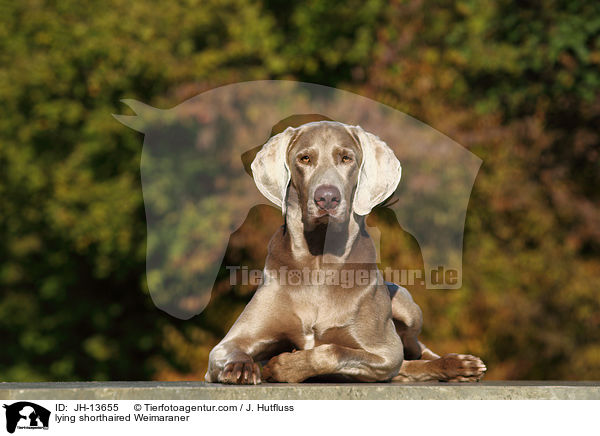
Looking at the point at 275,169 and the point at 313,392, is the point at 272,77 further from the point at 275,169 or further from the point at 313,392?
the point at 313,392

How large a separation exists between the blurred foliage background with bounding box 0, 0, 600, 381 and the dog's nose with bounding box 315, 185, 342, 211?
11.7 feet

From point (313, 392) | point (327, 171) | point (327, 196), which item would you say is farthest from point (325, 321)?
point (327, 171)

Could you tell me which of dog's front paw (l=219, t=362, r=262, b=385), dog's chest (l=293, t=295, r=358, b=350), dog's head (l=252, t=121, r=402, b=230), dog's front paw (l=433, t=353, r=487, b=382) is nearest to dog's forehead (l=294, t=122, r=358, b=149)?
dog's head (l=252, t=121, r=402, b=230)

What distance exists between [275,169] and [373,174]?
1.81 ft

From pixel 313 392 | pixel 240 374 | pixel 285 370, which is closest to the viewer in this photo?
pixel 313 392

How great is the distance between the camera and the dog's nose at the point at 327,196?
504 cm

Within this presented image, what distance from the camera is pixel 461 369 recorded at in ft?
18.1

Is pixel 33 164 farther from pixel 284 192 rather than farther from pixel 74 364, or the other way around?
pixel 284 192

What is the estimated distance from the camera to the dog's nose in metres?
5.04

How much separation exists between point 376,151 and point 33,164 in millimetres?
11607

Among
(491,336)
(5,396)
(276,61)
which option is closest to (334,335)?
(5,396)

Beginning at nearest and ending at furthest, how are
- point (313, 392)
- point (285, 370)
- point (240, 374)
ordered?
point (313, 392)
point (240, 374)
point (285, 370)
